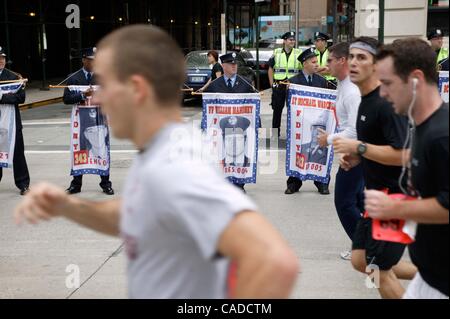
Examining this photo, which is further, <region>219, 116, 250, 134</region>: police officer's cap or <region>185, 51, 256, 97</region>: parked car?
<region>185, 51, 256, 97</region>: parked car

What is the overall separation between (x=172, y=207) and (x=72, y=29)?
30.3 metres

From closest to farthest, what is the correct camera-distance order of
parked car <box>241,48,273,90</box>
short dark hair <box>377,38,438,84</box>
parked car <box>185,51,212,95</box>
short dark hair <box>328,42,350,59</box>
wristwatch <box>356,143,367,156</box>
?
short dark hair <box>377,38,438,84</box> → wristwatch <box>356,143,367,156</box> → short dark hair <box>328,42,350,59</box> → parked car <box>185,51,212,95</box> → parked car <box>241,48,273,90</box>

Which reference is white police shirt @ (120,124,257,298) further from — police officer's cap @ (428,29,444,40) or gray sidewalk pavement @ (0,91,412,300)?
police officer's cap @ (428,29,444,40)

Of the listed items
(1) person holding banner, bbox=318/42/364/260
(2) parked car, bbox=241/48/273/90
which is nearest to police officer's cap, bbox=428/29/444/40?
(1) person holding banner, bbox=318/42/364/260

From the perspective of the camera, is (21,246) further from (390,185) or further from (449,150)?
(449,150)

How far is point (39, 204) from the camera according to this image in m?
1.91

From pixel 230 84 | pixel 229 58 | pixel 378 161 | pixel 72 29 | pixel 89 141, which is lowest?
pixel 89 141

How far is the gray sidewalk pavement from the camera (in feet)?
15.6

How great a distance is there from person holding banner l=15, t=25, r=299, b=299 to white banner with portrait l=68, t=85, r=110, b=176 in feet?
20.7

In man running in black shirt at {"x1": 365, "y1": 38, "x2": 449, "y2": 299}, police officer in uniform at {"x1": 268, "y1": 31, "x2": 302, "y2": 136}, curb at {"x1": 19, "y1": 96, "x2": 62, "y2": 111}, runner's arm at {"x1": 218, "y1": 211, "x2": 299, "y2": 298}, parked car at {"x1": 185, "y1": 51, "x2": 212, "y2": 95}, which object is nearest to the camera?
runner's arm at {"x1": 218, "y1": 211, "x2": 299, "y2": 298}

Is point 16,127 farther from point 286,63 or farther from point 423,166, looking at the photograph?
point 423,166

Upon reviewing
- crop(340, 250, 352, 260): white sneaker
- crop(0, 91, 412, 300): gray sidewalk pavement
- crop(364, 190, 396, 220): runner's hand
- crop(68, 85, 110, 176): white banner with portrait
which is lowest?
crop(0, 91, 412, 300): gray sidewalk pavement

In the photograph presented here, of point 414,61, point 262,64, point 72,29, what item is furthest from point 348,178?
point 72,29

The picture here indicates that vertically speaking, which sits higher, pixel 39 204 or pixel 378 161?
pixel 39 204
